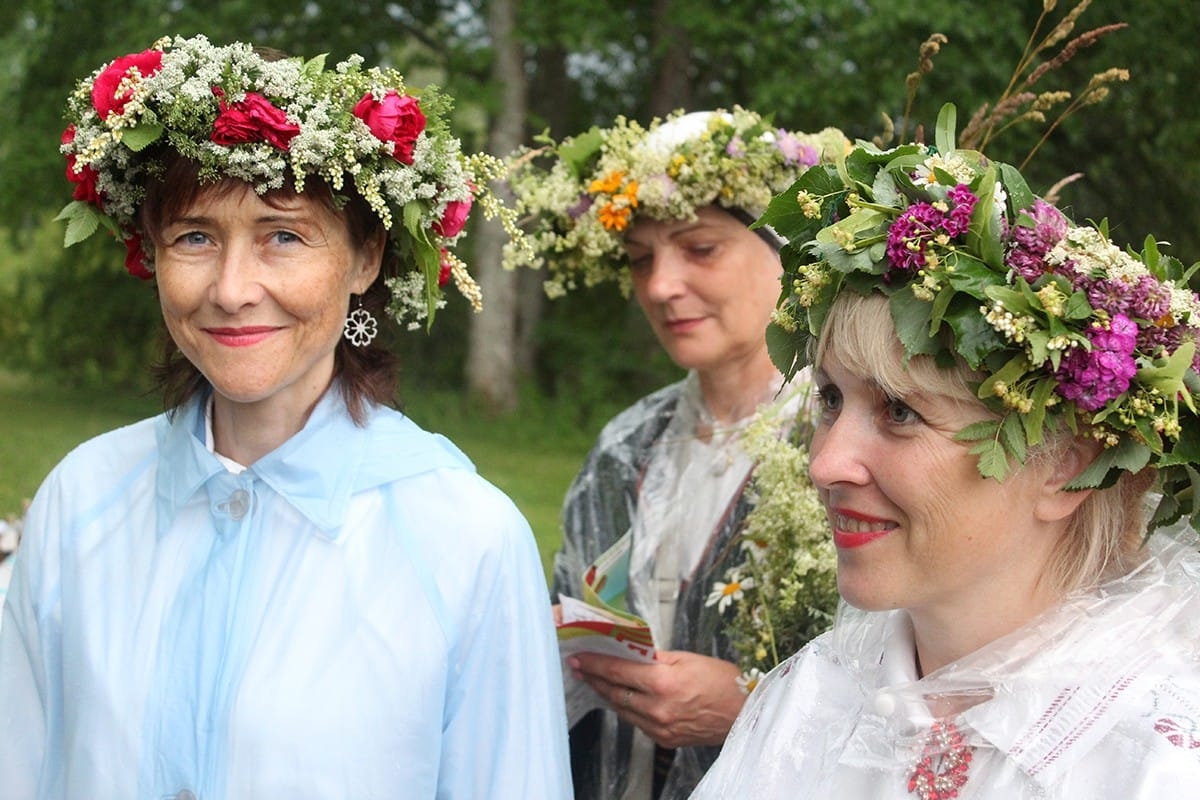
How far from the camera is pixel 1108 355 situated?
1996mm

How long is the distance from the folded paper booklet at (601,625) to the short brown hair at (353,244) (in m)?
0.71

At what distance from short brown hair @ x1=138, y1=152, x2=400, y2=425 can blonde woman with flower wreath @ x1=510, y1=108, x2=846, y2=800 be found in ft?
2.07

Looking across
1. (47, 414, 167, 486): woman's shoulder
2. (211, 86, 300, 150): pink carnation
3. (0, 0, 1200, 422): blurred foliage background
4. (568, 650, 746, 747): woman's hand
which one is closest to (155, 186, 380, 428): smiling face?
(211, 86, 300, 150): pink carnation

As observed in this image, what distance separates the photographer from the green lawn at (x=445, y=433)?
1075 centimetres

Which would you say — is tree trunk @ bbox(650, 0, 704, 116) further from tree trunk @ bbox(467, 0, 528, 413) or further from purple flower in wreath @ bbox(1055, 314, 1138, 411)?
purple flower in wreath @ bbox(1055, 314, 1138, 411)

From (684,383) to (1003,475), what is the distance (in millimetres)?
2078

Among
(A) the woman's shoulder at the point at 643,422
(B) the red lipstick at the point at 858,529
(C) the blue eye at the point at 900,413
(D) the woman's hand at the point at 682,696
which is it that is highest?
(A) the woman's shoulder at the point at 643,422

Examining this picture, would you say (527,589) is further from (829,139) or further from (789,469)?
(829,139)

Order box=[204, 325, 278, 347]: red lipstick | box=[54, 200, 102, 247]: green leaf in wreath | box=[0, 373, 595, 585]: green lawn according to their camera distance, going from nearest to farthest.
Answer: box=[204, 325, 278, 347]: red lipstick, box=[54, 200, 102, 247]: green leaf in wreath, box=[0, 373, 595, 585]: green lawn

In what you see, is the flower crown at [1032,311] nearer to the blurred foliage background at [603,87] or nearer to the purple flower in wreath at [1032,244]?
the purple flower in wreath at [1032,244]

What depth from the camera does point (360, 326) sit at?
2924 millimetres

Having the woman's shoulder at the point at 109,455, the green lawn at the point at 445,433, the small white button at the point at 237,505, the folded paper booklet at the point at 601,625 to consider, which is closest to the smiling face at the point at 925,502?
the folded paper booklet at the point at 601,625

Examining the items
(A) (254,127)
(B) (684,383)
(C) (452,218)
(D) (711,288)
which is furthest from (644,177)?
(A) (254,127)

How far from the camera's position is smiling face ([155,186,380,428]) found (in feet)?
8.71
